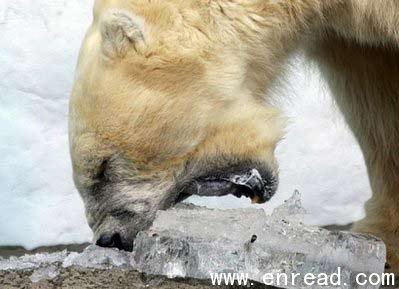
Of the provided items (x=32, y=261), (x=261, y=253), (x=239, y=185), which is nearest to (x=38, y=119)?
(x=32, y=261)

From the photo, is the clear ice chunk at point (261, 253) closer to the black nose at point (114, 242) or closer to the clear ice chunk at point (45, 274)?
the black nose at point (114, 242)

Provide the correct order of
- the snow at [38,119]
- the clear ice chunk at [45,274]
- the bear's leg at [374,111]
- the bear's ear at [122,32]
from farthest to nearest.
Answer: the snow at [38,119], the bear's leg at [374,111], the clear ice chunk at [45,274], the bear's ear at [122,32]

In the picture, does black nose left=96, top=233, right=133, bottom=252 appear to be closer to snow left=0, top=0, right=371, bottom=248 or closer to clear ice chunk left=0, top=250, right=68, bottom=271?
clear ice chunk left=0, top=250, right=68, bottom=271

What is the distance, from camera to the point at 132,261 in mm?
2621

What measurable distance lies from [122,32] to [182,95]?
20 centimetres

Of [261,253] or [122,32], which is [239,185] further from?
[122,32]

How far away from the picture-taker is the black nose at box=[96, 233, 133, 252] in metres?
2.65

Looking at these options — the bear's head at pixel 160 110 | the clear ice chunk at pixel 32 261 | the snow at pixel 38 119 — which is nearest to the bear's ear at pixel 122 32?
the bear's head at pixel 160 110

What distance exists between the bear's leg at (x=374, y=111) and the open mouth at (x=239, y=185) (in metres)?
0.40

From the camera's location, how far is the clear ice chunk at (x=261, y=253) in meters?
2.54

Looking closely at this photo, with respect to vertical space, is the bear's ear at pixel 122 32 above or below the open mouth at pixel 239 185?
above

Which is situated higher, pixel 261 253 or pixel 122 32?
pixel 122 32

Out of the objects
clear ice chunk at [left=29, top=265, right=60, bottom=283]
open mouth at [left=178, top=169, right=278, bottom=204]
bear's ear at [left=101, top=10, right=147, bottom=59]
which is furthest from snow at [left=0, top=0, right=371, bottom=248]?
bear's ear at [left=101, top=10, right=147, bottom=59]

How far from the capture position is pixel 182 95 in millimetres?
2586
